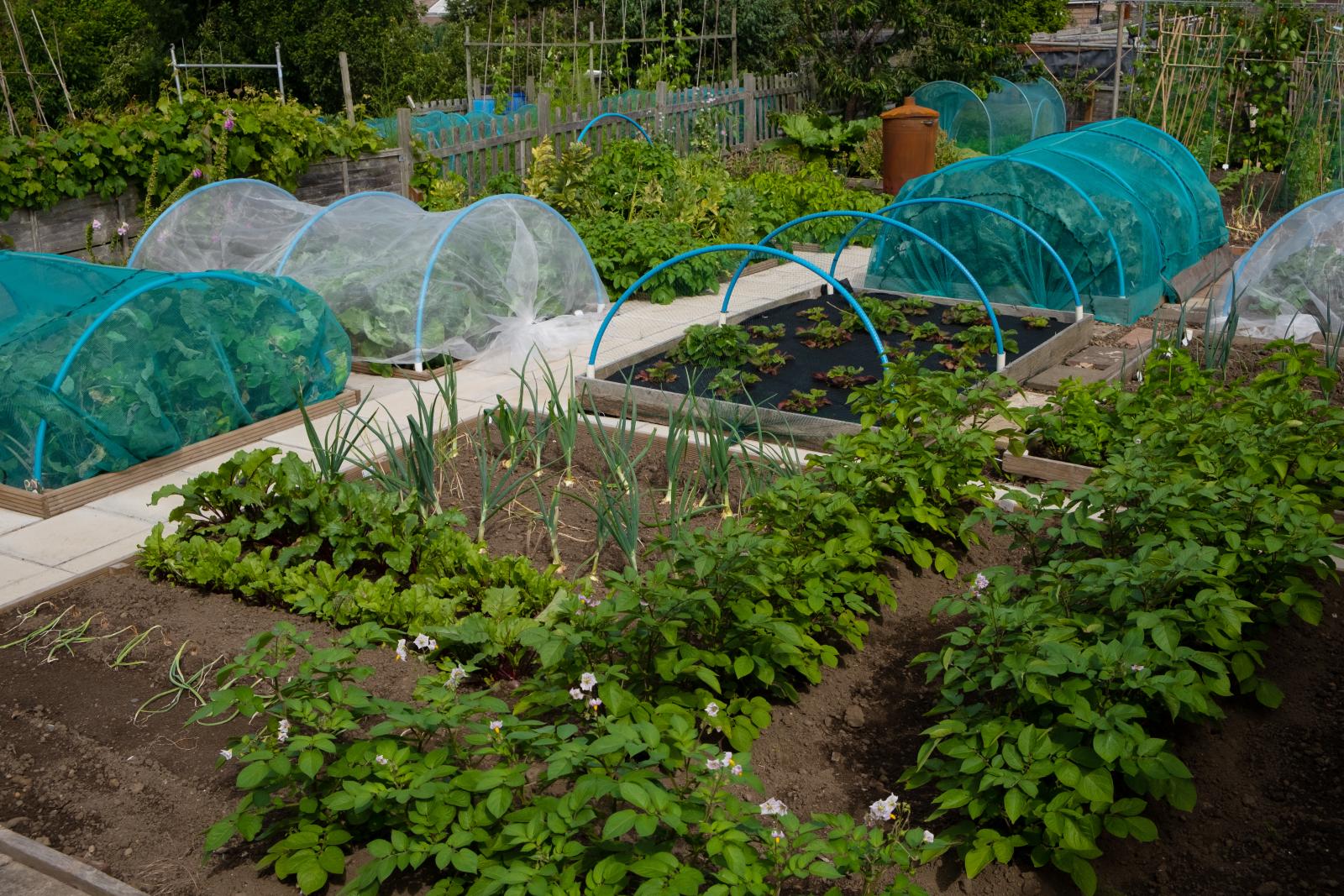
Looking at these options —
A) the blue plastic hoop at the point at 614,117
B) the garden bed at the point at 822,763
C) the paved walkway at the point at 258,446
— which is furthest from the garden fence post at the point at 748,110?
the garden bed at the point at 822,763

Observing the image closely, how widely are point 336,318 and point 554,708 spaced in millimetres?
4687

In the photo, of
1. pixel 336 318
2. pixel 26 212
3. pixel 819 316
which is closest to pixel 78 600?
pixel 336 318

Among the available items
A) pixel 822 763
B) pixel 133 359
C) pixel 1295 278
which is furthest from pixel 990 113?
pixel 822 763

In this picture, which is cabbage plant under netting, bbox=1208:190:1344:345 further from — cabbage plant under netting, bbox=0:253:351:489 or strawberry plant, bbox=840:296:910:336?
cabbage plant under netting, bbox=0:253:351:489

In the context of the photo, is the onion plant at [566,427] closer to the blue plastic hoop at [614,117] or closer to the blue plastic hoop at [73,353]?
the blue plastic hoop at [73,353]

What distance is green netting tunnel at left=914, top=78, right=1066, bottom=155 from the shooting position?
52.9ft

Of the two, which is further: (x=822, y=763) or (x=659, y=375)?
(x=659, y=375)

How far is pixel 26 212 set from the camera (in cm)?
811

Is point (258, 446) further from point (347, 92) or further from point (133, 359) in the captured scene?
point (347, 92)

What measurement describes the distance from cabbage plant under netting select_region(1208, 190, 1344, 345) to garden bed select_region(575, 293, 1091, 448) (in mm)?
1075

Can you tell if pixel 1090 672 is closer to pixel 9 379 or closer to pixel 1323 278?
pixel 9 379

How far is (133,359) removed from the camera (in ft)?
20.2

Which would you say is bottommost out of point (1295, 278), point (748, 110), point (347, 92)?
point (1295, 278)

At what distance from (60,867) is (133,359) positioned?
138 inches
